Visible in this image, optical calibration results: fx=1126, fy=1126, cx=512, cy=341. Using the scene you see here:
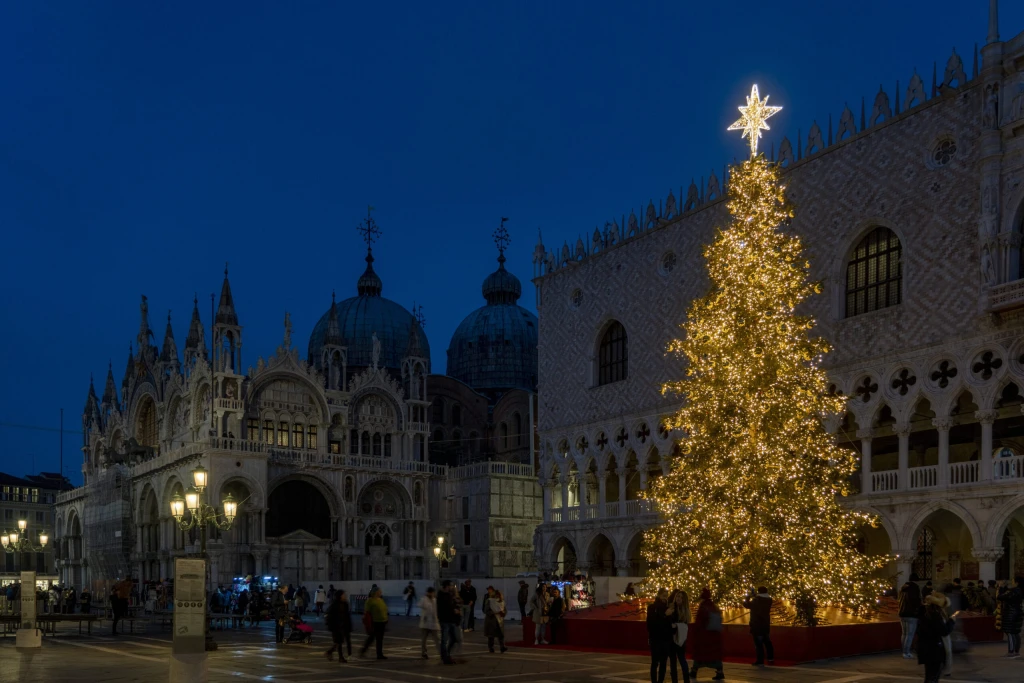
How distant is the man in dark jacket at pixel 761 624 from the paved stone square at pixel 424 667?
1.09 ft

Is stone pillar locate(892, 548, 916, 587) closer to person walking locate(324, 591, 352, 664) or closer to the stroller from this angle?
the stroller

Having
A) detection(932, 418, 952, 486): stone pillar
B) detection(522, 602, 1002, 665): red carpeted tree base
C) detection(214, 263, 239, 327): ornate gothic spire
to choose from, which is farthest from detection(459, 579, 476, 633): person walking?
detection(214, 263, 239, 327): ornate gothic spire

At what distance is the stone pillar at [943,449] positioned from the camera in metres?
25.9

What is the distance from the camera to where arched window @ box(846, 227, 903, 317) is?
91.4ft

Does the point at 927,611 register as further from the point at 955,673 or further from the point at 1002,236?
the point at 1002,236

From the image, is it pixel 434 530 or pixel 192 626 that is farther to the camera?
pixel 434 530

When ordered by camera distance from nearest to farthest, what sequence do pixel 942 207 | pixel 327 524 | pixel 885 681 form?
1. pixel 885 681
2. pixel 942 207
3. pixel 327 524

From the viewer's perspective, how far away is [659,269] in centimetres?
3541

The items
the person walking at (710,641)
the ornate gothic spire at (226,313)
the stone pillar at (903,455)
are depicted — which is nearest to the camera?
the person walking at (710,641)

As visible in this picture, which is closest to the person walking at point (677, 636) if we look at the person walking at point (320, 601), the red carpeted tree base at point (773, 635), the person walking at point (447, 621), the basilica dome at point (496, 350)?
the red carpeted tree base at point (773, 635)

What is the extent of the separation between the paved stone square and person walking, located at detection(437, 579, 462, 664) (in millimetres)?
245

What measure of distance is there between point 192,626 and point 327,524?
37676 mm

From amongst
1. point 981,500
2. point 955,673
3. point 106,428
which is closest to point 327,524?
point 106,428

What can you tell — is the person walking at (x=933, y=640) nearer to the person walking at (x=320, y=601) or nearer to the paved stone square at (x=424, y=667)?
the paved stone square at (x=424, y=667)
